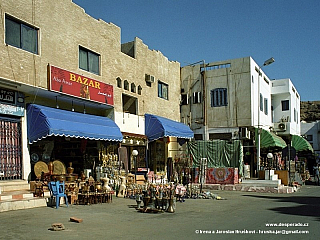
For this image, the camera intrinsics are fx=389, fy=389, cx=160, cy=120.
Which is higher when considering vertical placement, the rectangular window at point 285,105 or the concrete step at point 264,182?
the rectangular window at point 285,105

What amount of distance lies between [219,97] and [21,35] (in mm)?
17135

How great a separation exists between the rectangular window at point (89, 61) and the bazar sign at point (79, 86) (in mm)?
683

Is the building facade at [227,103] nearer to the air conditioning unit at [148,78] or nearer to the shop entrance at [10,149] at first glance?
the air conditioning unit at [148,78]

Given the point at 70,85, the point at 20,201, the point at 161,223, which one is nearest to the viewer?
the point at 161,223

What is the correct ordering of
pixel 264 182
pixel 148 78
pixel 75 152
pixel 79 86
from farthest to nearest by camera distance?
1. pixel 148 78
2. pixel 264 182
3. pixel 75 152
4. pixel 79 86

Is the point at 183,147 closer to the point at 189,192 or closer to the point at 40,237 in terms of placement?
the point at 189,192

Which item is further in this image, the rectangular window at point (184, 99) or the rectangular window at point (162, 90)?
the rectangular window at point (184, 99)

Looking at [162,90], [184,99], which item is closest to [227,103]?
[184,99]

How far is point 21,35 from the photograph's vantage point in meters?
15.0

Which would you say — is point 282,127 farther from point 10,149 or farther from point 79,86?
point 10,149

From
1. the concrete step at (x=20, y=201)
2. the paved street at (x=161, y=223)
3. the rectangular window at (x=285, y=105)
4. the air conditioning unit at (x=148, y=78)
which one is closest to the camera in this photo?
the paved street at (x=161, y=223)

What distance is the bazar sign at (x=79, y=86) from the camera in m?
16.3

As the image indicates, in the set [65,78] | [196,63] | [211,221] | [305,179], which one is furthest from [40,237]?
[305,179]

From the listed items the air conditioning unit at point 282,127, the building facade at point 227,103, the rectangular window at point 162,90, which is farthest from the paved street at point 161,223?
the air conditioning unit at point 282,127
